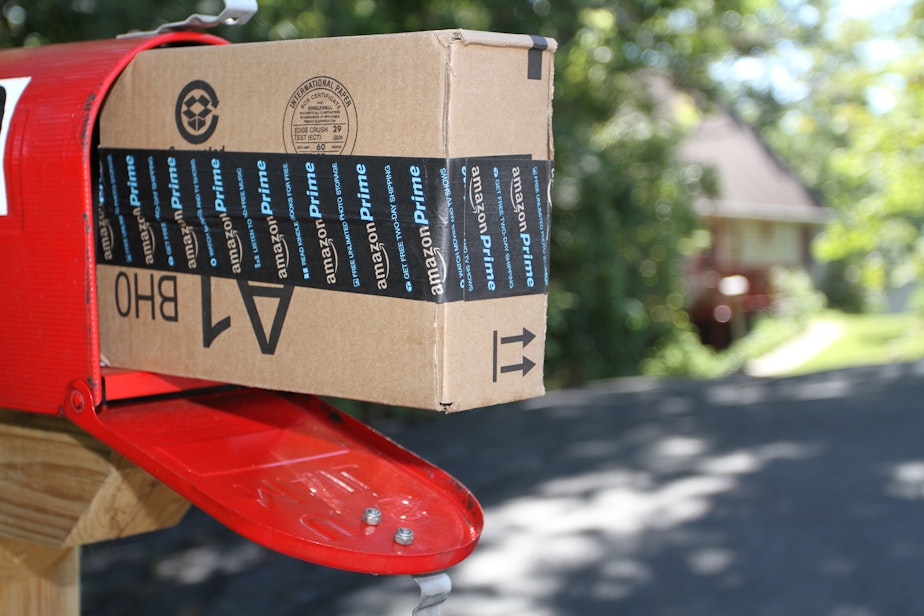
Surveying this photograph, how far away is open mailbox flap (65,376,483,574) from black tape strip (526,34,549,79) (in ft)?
2.19

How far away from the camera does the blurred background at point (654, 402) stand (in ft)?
12.4

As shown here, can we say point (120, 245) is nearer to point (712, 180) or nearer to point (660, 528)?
A: point (660, 528)

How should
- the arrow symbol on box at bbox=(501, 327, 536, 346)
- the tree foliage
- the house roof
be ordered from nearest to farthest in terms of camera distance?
the arrow symbol on box at bbox=(501, 327, 536, 346)
the tree foliage
the house roof

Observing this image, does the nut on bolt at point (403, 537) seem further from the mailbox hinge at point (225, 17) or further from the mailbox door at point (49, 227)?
the mailbox hinge at point (225, 17)

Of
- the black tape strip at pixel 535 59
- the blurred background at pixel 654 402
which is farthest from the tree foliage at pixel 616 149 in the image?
the black tape strip at pixel 535 59

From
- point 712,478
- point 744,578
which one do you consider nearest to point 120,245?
point 744,578

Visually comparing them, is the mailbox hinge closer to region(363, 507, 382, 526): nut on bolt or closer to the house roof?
region(363, 507, 382, 526): nut on bolt

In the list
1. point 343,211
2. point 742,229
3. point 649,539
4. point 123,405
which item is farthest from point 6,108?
point 742,229

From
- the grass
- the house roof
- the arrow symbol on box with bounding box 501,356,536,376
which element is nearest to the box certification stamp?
the arrow symbol on box with bounding box 501,356,536,376

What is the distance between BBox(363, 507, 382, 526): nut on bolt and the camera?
1.56 m

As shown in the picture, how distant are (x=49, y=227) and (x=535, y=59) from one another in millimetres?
784

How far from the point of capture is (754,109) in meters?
15.9

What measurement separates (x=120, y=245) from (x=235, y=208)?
0.93 feet

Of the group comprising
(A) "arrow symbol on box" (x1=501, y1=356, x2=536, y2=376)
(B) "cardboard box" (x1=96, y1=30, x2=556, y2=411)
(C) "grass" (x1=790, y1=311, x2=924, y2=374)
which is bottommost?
(C) "grass" (x1=790, y1=311, x2=924, y2=374)
